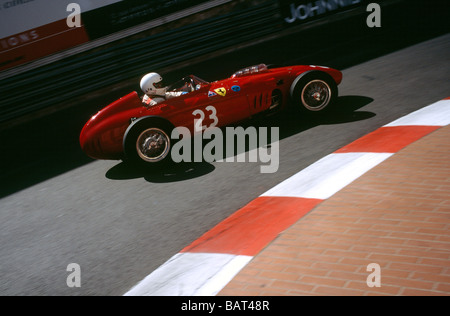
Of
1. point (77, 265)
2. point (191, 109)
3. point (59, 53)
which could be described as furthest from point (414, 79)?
point (59, 53)

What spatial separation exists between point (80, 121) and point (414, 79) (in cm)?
611

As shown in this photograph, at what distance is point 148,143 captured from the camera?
657 cm

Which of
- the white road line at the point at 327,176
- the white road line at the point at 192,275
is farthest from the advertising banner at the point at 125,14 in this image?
the white road line at the point at 192,275

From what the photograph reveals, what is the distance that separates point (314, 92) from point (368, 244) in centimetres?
370

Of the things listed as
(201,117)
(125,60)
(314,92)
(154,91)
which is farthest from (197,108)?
(125,60)

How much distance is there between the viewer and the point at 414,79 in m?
8.15

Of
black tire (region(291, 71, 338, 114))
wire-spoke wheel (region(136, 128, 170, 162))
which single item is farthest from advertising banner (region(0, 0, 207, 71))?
black tire (region(291, 71, 338, 114))

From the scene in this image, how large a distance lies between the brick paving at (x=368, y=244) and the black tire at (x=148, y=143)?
2.61 meters

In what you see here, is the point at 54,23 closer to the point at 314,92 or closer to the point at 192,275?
the point at 314,92

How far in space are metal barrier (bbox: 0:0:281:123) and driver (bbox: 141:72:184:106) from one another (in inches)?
163

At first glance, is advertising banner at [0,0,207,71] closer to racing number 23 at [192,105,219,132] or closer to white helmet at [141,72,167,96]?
white helmet at [141,72,167,96]

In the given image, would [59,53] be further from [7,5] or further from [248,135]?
[248,135]

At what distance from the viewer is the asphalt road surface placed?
4.57m

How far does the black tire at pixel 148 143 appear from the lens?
21.0 feet
